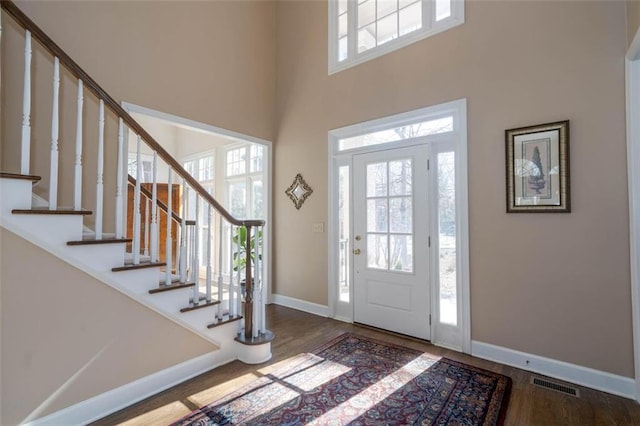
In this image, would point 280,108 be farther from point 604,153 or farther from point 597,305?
point 597,305

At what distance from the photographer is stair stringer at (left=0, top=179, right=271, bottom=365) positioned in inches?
66.6

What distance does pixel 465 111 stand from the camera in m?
2.89

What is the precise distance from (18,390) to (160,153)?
5.33 ft

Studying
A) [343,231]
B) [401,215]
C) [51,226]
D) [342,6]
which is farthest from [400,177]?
[51,226]

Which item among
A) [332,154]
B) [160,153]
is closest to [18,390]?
[160,153]

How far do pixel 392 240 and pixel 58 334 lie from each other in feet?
9.45

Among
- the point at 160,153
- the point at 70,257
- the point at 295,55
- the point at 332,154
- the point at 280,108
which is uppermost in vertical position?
the point at 295,55

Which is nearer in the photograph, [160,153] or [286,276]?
[160,153]

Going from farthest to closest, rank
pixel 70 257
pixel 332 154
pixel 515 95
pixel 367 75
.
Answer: pixel 332 154
pixel 367 75
pixel 515 95
pixel 70 257

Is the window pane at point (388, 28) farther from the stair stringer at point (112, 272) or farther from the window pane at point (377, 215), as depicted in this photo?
the stair stringer at point (112, 272)

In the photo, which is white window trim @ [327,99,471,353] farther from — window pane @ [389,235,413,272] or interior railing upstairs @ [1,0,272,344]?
interior railing upstairs @ [1,0,272,344]

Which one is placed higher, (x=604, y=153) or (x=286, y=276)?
(x=604, y=153)

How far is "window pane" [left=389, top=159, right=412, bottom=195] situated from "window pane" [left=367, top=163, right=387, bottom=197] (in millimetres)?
74

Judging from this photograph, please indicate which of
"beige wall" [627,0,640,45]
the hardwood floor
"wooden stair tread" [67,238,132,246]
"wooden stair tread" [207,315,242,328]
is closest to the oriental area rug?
the hardwood floor
